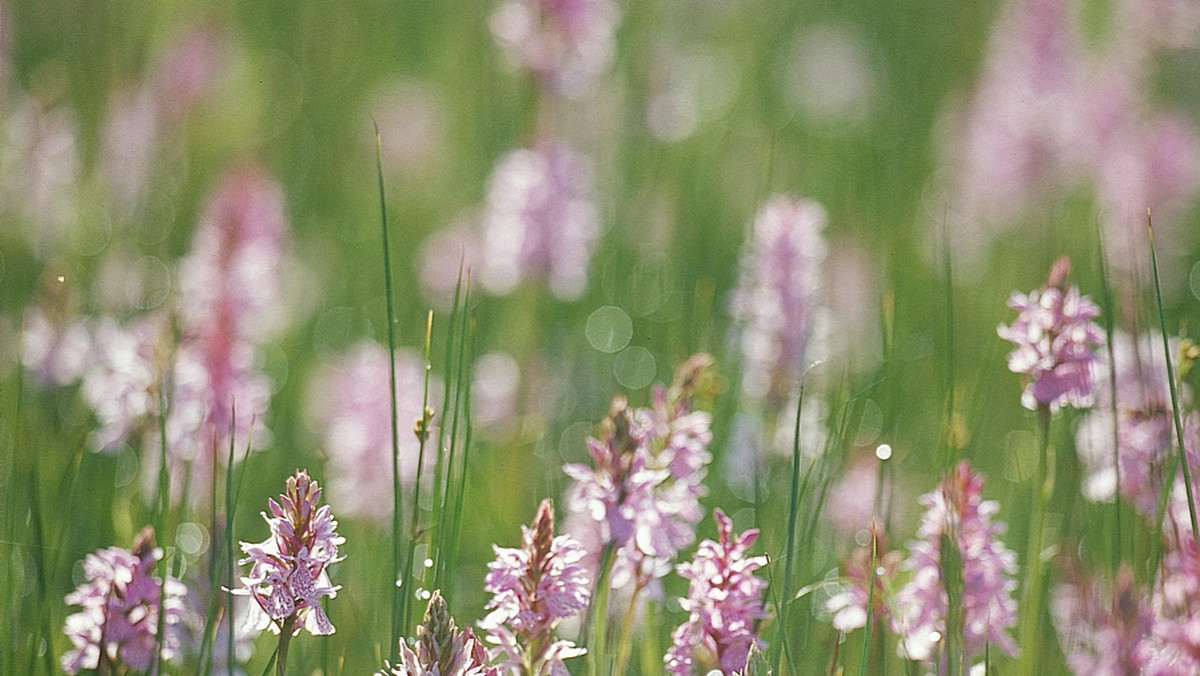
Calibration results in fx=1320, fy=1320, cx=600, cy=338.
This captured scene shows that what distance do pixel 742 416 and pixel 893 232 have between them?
1.62m

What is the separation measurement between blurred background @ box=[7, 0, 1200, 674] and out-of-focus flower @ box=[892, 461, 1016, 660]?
0.10 meters

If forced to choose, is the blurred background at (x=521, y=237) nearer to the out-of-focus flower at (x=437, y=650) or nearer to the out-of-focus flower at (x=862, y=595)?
the out-of-focus flower at (x=862, y=595)

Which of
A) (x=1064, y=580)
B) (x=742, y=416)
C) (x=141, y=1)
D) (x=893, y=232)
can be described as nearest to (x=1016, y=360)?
(x=1064, y=580)

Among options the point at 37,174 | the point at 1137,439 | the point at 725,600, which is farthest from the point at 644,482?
the point at 37,174

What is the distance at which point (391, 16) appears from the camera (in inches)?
278

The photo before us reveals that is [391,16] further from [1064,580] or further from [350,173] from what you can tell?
[1064,580]

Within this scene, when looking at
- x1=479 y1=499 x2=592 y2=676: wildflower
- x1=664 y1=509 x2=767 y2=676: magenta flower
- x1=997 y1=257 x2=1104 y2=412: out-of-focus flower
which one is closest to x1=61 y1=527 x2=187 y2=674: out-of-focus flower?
x1=479 y1=499 x2=592 y2=676: wildflower

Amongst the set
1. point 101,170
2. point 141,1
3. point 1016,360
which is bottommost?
point 1016,360

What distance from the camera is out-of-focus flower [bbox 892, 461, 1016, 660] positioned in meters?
1.54

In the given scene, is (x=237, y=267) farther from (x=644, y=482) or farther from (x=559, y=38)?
(x=644, y=482)

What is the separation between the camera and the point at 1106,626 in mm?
1632

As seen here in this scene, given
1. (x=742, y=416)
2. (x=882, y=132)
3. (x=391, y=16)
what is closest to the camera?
(x=742, y=416)

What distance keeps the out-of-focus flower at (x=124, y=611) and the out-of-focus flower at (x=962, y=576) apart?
2.82ft

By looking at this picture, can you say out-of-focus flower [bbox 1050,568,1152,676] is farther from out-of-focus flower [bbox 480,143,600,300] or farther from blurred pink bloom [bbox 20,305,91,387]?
blurred pink bloom [bbox 20,305,91,387]
